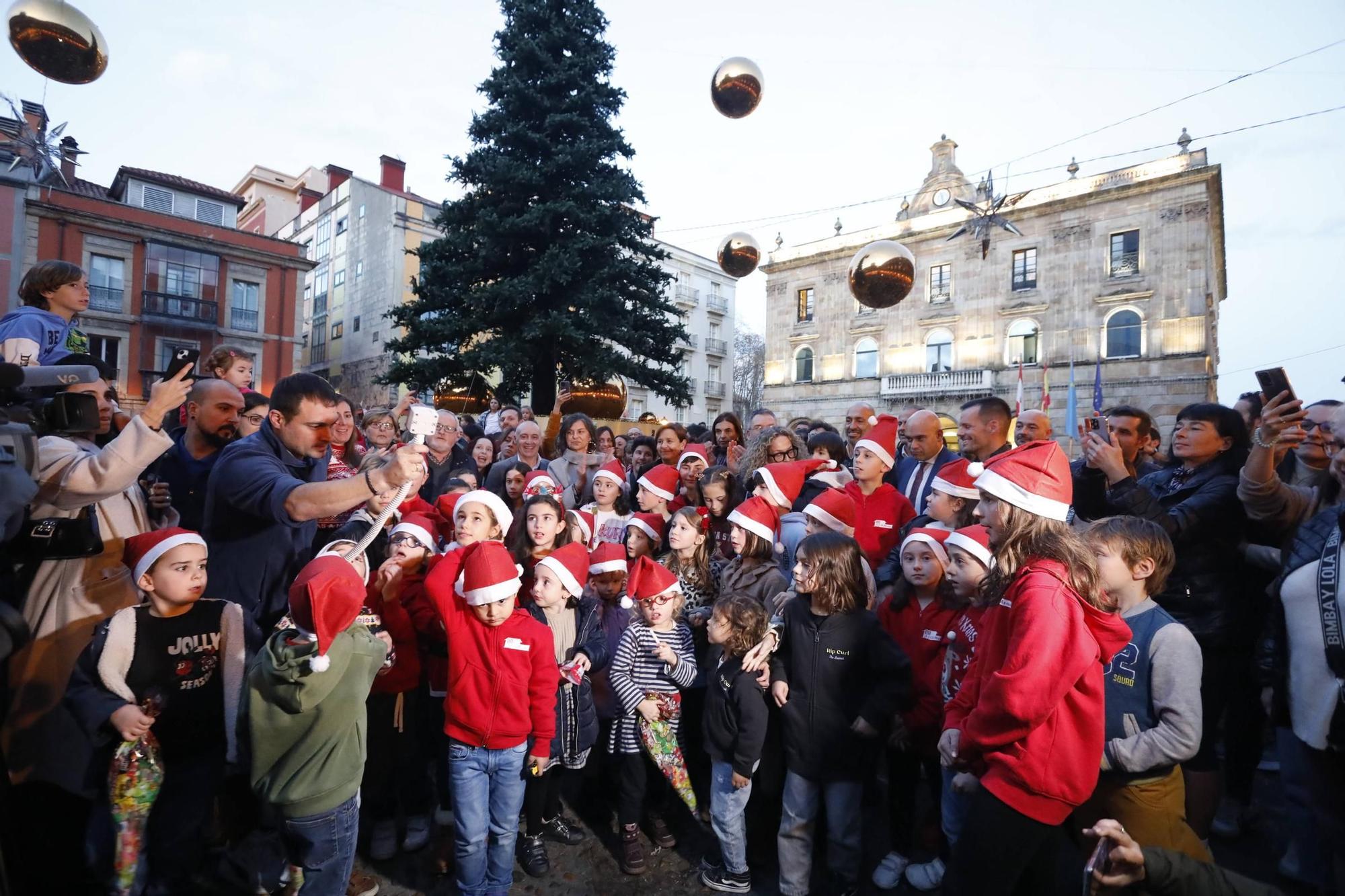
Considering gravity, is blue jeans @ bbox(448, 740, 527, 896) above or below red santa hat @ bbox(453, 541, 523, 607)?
below

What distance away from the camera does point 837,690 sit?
305 cm

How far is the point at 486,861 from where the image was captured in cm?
292

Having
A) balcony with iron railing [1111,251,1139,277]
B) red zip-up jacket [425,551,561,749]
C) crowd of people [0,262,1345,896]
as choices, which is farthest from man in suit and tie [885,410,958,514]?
balcony with iron railing [1111,251,1139,277]

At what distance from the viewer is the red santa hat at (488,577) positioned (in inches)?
116

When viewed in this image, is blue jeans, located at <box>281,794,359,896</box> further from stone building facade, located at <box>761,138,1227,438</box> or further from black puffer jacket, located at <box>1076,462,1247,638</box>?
stone building facade, located at <box>761,138,1227,438</box>

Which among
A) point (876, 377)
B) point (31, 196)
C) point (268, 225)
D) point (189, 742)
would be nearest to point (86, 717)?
point (189, 742)

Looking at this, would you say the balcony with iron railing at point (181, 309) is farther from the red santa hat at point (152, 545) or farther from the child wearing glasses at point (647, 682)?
the child wearing glasses at point (647, 682)

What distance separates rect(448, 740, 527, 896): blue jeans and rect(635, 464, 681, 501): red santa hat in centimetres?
261

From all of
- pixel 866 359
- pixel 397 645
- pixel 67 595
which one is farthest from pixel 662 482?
pixel 866 359

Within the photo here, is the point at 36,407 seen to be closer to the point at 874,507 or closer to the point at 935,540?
the point at 935,540

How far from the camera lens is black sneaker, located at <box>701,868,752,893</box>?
3.11 metres

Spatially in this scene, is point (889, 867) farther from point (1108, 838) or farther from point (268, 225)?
point (268, 225)

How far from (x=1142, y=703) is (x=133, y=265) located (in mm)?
31266

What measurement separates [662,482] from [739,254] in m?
7.18
